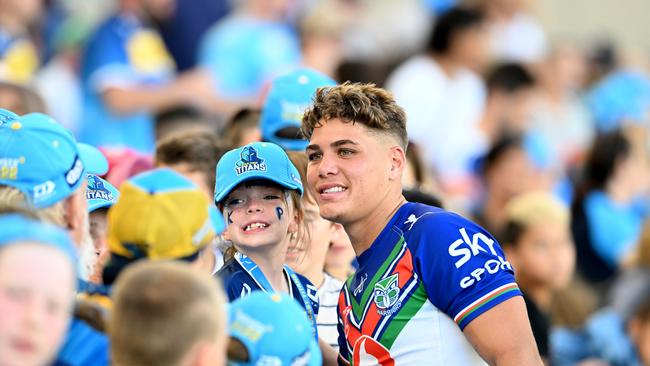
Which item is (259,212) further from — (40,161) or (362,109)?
(40,161)

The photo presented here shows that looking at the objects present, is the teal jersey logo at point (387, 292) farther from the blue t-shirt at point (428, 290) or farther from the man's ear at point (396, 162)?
the man's ear at point (396, 162)

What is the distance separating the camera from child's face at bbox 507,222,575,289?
7.99 m

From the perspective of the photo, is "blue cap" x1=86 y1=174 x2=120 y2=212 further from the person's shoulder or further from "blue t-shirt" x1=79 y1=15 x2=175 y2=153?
"blue t-shirt" x1=79 y1=15 x2=175 y2=153

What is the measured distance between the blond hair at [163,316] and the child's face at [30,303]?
160mm

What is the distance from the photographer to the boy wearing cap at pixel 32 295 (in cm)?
314

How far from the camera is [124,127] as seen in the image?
32.0 ft

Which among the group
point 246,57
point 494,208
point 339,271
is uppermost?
point 339,271

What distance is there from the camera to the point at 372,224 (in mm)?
4820

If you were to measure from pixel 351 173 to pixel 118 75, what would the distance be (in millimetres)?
5257

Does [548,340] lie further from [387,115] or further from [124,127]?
[124,127]

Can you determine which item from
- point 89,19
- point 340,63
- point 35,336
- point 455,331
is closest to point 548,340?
point 455,331

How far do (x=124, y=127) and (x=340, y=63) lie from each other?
2352 mm

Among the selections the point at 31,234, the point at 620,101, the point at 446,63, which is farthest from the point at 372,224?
the point at 620,101

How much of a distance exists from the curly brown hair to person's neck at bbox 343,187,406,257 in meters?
0.25
